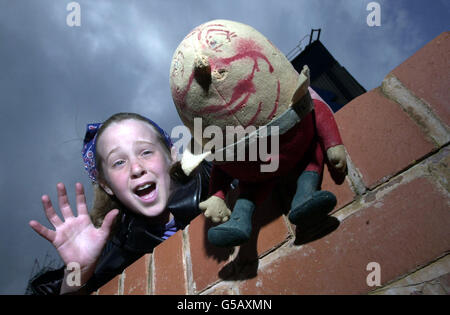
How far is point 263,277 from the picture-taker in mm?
535

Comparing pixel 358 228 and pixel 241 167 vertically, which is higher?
pixel 241 167

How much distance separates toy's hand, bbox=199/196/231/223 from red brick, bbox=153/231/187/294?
0.86ft

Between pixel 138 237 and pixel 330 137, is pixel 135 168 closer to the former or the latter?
pixel 138 237

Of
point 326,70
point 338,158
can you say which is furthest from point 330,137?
point 326,70

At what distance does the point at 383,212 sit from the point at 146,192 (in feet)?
2.67

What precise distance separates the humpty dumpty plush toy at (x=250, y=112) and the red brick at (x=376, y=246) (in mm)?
59

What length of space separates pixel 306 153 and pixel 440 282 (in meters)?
0.29

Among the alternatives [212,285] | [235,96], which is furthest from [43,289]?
[235,96]

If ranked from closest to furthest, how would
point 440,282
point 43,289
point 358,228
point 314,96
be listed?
point 440,282 → point 358,228 → point 314,96 → point 43,289

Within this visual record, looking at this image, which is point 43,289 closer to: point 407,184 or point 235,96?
point 235,96

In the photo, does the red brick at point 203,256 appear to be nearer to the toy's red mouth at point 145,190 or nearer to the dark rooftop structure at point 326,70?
the toy's red mouth at point 145,190

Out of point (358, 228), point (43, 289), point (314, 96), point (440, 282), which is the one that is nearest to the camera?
point (440, 282)

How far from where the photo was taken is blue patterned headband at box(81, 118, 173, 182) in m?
1.23

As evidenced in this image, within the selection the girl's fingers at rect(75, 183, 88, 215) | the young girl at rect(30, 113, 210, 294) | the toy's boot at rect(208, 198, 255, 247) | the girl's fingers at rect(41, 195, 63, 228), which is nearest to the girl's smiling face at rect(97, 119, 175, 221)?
the young girl at rect(30, 113, 210, 294)
